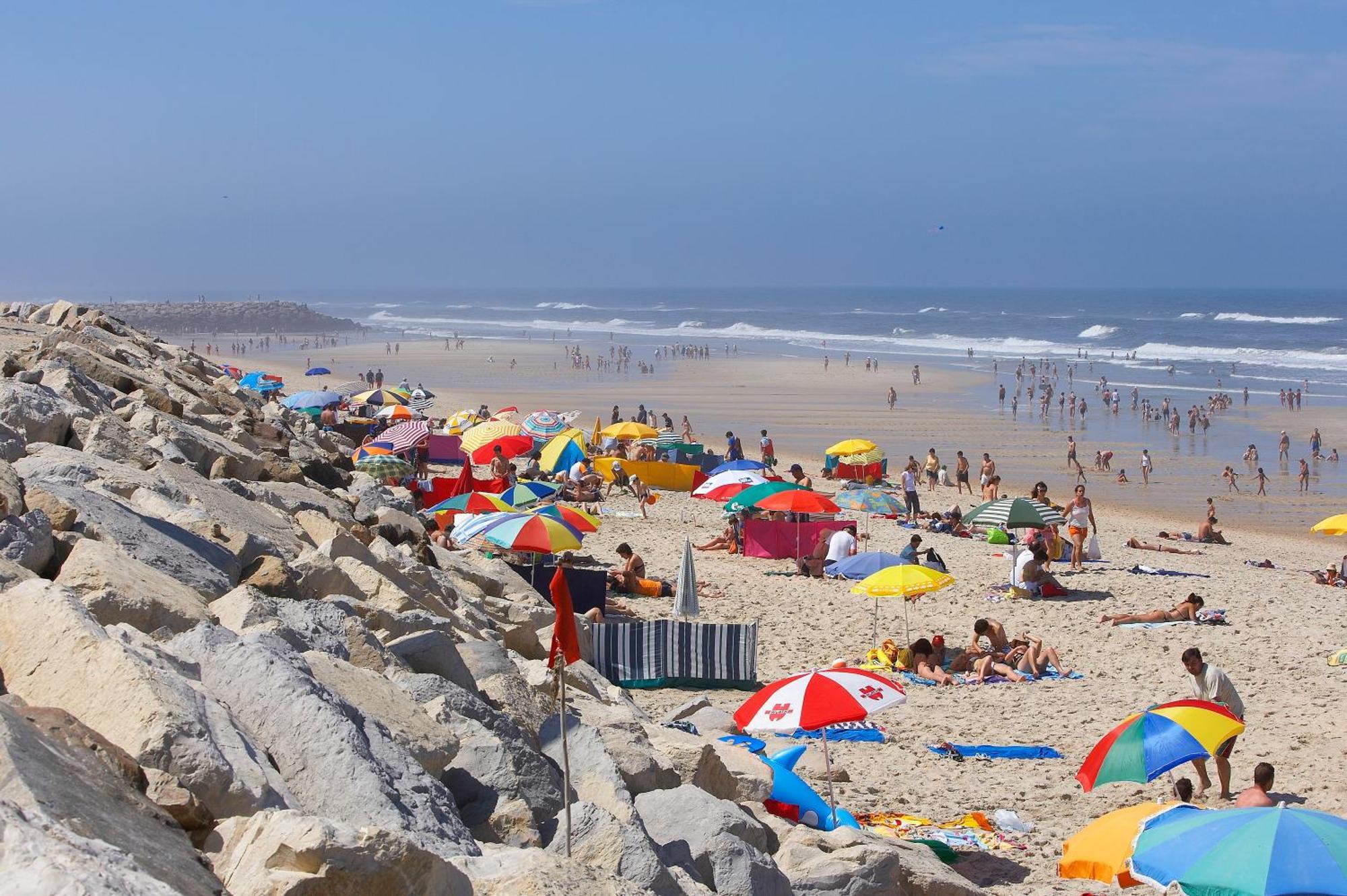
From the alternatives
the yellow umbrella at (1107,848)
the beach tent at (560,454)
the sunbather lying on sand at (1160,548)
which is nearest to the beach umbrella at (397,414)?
the beach tent at (560,454)

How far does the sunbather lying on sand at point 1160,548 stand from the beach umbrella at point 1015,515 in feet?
8.89

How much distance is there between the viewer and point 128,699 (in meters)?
3.88

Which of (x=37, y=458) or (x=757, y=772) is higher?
(x=37, y=458)

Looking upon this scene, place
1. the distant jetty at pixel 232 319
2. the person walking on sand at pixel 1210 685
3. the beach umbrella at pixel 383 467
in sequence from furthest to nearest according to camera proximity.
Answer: the distant jetty at pixel 232 319, the beach umbrella at pixel 383 467, the person walking on sand at pixel 1210 685

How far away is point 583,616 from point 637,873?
7.16 m

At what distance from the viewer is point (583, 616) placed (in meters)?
11.5

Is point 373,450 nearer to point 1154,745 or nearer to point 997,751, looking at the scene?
point 997,751

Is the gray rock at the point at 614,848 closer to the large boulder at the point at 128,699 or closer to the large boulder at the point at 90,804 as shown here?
the large boulder at the point at 128,699

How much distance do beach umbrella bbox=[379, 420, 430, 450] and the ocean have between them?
35863 millimetres

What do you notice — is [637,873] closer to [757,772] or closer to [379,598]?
[757,772]

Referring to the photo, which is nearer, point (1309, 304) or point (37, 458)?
point (37, 458)

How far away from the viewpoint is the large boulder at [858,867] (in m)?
5.27

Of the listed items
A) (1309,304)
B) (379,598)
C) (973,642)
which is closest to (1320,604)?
(973,642)

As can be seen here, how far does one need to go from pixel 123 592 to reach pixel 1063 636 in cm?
1107
